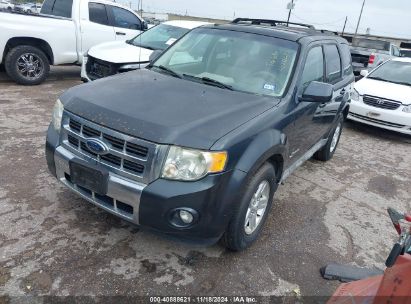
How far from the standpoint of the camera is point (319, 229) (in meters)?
3.62

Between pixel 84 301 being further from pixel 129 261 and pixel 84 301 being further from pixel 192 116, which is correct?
pixel 192 116

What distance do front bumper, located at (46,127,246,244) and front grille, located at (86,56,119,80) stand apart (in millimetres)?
4244

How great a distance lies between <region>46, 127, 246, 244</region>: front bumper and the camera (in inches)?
95.7

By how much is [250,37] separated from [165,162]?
1.97 metres

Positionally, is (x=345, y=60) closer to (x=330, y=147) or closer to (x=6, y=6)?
(x=330, y=147)

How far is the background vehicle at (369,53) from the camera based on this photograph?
1306cm

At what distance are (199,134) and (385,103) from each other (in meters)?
6.05

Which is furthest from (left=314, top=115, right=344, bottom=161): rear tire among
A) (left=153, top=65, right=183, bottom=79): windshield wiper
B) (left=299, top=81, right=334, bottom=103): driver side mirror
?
(left=153, top=65, right=183, bottom=79): windshield wiper

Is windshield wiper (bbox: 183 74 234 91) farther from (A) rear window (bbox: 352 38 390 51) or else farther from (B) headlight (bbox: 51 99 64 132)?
(A) rear window (bbox: 352 38 390 51)

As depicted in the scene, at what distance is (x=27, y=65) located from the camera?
7.52 m

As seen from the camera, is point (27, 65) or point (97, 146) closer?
point (97, 146)

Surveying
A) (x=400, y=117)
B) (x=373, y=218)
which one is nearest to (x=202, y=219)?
(x=373, y=218)

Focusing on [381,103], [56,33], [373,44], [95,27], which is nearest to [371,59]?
[373,44]

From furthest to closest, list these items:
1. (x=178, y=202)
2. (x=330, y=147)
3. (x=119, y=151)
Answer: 1. (x=330, y=147)
2. (x=119, y=151)
3. (x=178, y=202)
